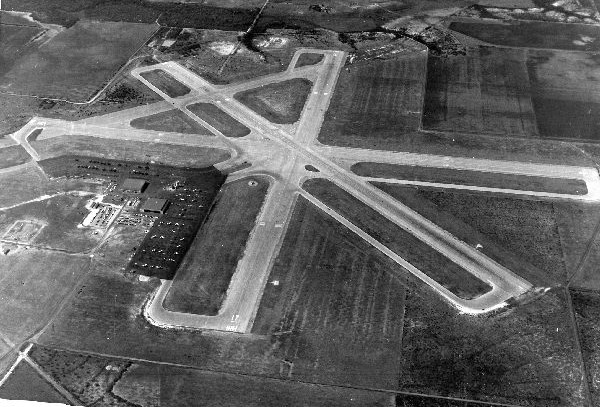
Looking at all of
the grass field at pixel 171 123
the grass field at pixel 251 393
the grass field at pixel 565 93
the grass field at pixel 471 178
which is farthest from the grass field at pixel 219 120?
the grass field at pixel 565 93

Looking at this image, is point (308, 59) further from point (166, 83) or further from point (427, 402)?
point (427, 402)

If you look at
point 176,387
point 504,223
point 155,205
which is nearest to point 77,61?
point 155,205

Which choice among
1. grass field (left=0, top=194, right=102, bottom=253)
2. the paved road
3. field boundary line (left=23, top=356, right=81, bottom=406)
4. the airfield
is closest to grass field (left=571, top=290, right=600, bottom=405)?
the airfield

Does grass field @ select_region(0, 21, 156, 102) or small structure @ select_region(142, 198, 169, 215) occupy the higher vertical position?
grass field @ select_region(0, 21, 156, 102)

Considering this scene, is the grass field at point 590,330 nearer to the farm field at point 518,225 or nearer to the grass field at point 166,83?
the farm field at point 518,225

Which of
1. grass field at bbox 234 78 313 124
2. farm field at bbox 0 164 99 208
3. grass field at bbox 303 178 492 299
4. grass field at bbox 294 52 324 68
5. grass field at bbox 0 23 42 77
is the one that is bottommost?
grass field at bbox 303 178 492 299

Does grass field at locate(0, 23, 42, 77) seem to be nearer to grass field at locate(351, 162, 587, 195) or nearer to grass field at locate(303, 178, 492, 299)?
grass field at locate(303, 178, 492, 299)
